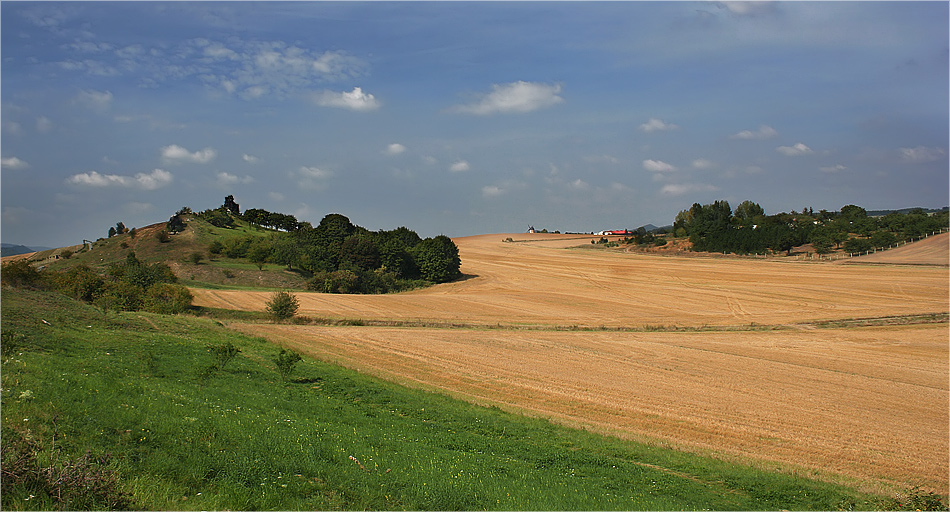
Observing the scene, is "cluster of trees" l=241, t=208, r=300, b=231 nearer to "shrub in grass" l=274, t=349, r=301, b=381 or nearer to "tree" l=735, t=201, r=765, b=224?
"shrub in grass" l=274, t=349, r=301, b=381

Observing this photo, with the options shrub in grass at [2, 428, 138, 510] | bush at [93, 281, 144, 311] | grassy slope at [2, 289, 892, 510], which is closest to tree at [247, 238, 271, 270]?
bush at [93, 281, 144, 311]

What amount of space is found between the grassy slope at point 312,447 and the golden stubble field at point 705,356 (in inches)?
173

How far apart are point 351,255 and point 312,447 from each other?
70.6m

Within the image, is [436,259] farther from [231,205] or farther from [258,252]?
[231,205]

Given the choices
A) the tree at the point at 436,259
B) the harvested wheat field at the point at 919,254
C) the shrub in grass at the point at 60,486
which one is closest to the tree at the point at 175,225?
the tree at the point at 436,259

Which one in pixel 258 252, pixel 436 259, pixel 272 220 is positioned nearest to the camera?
pixel 258 252

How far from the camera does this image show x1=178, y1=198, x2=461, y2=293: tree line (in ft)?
242

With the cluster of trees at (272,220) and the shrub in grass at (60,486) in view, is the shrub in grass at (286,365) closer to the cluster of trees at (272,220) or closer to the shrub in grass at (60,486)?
the shrub in grass at (60,486)

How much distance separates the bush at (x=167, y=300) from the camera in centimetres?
4325

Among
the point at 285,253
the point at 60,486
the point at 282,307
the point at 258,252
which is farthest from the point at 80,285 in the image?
the point at 60,486

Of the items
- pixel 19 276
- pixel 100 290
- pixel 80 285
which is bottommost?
pixel 100 290

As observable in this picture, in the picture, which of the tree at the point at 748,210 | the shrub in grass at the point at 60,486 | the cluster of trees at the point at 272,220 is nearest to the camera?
the shrub in grass at the point at 60,486

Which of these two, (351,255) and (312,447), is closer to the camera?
(312,447)

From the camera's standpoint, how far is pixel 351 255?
262 ft
